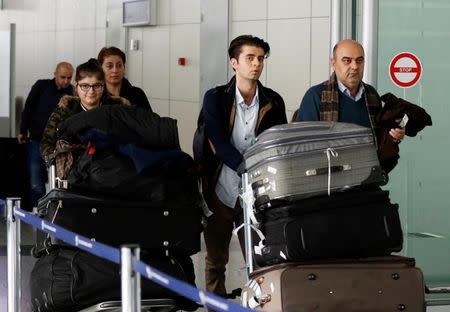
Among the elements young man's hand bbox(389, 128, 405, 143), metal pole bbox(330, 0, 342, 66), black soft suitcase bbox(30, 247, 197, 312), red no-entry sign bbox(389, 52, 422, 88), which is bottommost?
black soft suitcase bbox(30, 247, 197, 312)

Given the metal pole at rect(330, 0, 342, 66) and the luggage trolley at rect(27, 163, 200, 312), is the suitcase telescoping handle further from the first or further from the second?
the metal pole at rect(330, 0, 342, 66)

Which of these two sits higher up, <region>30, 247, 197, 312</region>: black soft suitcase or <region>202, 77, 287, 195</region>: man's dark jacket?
<region>202, 77, 287, 195</region>: man's dark jacket

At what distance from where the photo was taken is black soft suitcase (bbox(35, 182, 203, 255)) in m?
5.38

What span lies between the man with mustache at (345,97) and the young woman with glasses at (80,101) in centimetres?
112

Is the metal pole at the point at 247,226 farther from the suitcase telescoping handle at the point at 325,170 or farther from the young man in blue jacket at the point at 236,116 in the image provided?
the young man in blue jacket at the point at 236,116

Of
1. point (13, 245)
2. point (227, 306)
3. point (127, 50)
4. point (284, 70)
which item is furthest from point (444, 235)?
point (127, 50)

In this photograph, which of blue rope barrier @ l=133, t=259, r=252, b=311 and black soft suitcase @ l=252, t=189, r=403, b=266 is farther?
black soft suitcase @ l=252, t=189, r=403, b=266

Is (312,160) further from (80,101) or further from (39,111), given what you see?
(39,111)

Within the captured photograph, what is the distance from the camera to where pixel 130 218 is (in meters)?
5.42

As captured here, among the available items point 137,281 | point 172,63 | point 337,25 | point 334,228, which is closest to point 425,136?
point 337,25

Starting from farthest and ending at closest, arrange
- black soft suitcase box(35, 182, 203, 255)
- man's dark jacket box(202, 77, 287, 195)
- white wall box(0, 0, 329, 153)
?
white wall box(0, 0, 329, 153), man's dark jacket box(202, 77, 287, 195), black soft suitcase box(35, 182, 203, 255)

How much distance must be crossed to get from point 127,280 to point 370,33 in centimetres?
390

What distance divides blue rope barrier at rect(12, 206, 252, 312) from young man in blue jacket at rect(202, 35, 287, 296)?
1.09m

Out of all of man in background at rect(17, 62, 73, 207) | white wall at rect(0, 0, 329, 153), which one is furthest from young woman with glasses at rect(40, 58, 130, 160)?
man in background at rect(17, 62, 73, 207)
